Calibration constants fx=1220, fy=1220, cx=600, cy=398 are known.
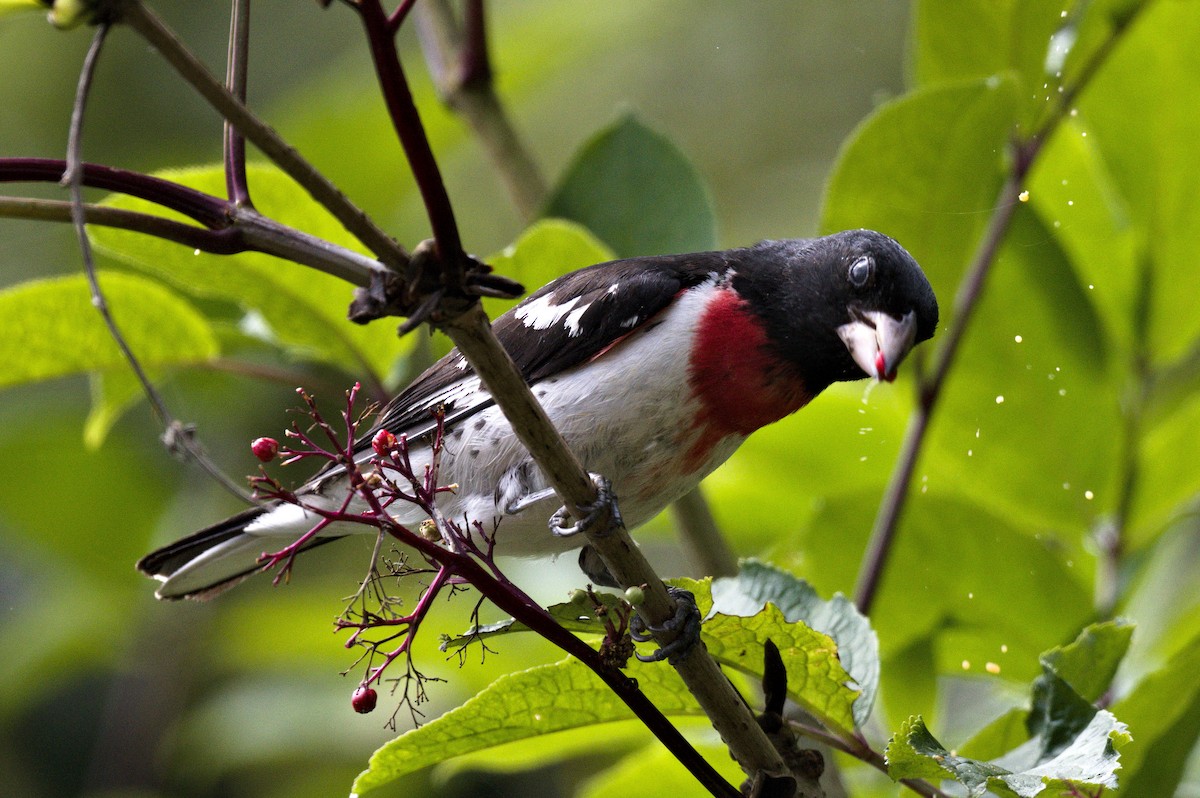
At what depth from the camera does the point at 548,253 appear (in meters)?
2.55

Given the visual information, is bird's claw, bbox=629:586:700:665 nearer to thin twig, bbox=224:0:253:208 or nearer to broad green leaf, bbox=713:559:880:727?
broad green leaf, bbox=713:559:880:727

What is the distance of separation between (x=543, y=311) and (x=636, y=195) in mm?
503

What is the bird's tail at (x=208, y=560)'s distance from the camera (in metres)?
2.74

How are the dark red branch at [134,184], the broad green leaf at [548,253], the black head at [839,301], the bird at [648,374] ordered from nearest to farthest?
the dark red branch at [134,184]
the black head at [839,301]
the bird at [648,374]
the broad green leaf at [548,253]

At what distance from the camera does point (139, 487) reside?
470 cm

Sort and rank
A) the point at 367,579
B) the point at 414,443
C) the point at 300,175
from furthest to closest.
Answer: the point at 414,443, the point at 367,579, the point at 300,175

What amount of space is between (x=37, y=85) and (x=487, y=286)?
21.6ft

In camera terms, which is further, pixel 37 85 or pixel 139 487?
pixel 37 85

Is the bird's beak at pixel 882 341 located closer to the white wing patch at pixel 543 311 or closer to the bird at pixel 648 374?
the bird at pixel 648 374

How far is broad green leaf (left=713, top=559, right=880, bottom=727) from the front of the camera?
1.92 meters

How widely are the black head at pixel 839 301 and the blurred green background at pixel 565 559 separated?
14 cm

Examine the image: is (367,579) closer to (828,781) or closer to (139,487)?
(828,781)

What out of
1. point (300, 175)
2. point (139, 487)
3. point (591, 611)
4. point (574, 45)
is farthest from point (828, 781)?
point (139, 487)

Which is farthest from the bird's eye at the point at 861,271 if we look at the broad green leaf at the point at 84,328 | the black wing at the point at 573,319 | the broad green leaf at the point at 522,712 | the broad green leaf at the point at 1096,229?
the broad green leaf at the point at 84,328
